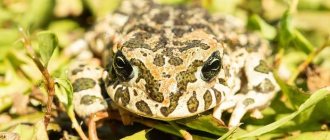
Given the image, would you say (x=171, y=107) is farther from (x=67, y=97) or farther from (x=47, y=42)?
(x=47, y=42)

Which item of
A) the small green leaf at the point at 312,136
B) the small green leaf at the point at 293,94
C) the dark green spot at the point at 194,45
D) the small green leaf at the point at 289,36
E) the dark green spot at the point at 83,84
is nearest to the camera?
the dark green spot at the point at 194,45

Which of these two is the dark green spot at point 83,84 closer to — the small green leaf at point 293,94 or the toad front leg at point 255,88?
the toad front leg at point 255,88

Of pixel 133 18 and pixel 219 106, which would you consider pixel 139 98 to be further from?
pixel 133 18

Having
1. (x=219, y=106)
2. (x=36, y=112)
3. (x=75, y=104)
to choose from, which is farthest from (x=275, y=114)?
(x=36, y=112)

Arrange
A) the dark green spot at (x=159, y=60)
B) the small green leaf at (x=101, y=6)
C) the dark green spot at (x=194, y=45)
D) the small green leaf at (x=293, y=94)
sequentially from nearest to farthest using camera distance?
the dark green spot at (x=159, y=60)
the dark green spot at (x=194, y=45)
the small green leaf at (x=293, y=94)
the small green leaf at (x=101, y=6)

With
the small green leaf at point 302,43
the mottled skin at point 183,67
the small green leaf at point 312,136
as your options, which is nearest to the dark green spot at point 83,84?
the mottled skin at point 183,67

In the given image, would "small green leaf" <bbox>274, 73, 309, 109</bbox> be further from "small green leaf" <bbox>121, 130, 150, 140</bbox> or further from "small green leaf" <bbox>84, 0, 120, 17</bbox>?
"small green leaf" <bbox>84, 0, 120, 17</bbox>

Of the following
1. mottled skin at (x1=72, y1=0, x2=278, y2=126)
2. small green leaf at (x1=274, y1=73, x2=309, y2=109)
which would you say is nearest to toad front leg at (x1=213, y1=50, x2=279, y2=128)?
mottled skin at (x1=72, y1=0, x2=278, y2=126)
